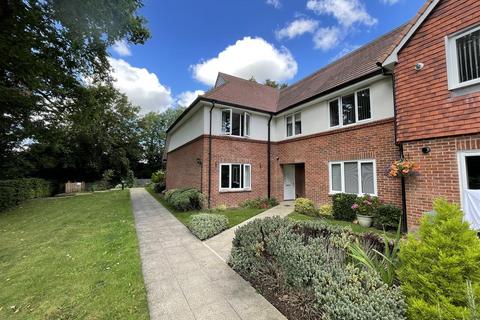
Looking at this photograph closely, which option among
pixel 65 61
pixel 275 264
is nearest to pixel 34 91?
pixel 65 61

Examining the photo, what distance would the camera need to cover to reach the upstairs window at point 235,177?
11.7m

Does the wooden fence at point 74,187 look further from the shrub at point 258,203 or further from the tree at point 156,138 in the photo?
the shrub at point 258,203

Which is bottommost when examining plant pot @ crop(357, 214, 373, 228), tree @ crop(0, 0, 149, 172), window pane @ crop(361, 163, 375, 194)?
plant pot @ crop(357, 214, 373, 228)

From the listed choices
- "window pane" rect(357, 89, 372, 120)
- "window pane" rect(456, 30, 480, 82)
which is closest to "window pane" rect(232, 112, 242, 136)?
"window pane" rect(357, 89, 372, 120)

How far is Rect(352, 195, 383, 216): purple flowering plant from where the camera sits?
24.9 feet

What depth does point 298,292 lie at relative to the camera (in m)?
3.13

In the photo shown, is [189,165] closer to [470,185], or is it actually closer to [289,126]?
[289,126]

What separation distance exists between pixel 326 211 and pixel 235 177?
5211 millimetres

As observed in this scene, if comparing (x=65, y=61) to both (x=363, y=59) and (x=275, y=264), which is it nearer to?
(x=275, y=264)

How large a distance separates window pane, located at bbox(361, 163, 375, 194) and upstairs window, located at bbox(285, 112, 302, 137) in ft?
14.2

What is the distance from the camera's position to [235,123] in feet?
40.6

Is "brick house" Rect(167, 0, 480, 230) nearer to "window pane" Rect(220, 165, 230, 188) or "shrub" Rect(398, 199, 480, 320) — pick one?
"window pane" Rect(220, 165, 230, 188)

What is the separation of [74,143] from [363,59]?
33.2 m

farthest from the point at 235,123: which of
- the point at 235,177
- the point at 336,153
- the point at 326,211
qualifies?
the point at 326,211
